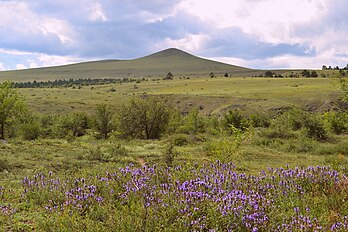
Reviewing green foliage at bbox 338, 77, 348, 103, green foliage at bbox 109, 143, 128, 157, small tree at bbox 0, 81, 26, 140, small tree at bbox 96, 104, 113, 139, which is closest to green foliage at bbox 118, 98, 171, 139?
small tree at bbox 96, 104, 113, 139

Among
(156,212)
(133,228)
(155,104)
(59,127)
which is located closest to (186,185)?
(156,212)

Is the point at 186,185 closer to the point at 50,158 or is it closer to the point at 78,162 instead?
the point at 78,162

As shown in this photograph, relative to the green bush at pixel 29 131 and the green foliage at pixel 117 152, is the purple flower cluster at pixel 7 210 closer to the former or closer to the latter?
the green foliage at pixel 117 152

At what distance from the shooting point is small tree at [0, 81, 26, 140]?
29.7 metres

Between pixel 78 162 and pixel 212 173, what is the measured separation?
35.3 ft

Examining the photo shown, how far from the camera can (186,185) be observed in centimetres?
534

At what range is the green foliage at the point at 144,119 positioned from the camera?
106ft

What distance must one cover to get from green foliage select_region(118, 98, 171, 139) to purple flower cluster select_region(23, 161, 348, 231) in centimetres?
2512

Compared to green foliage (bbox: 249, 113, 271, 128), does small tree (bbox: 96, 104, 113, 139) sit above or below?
above

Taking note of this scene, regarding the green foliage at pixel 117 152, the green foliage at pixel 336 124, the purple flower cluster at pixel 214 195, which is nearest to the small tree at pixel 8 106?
the green foliage at pixel 117 152

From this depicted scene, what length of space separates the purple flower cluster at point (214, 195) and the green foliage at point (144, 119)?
82.4 feet

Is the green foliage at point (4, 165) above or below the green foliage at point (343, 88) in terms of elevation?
below

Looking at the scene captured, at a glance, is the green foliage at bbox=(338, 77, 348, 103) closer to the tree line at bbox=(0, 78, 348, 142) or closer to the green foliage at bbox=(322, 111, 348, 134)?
the tree line at bbox=(0, 78, 348, 142)

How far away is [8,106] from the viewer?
2983cm
